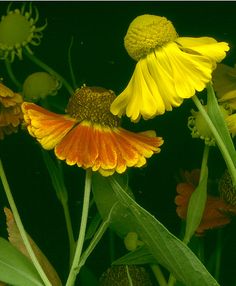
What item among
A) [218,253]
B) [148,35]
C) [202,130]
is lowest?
[218,253]

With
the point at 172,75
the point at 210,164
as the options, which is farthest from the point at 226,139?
the point at 210,164

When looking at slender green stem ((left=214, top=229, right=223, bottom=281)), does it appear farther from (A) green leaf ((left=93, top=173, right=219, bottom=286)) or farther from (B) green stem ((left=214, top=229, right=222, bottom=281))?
(A) green leaf ((left=93, top=173, right=219, bottom=286))

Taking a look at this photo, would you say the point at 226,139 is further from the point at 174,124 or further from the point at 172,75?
the point at 174,124

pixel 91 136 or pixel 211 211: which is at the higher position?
pixel 91 136

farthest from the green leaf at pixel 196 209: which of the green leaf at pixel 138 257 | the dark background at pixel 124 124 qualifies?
the dark background at pixel 124 124

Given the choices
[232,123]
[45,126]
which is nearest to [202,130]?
[232,123]

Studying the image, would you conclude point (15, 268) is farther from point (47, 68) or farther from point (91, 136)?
point (47, 68)
